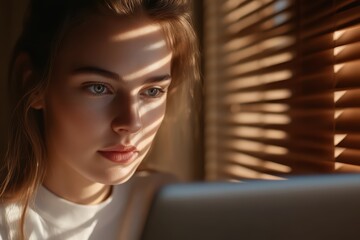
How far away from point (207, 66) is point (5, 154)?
332 millimetres

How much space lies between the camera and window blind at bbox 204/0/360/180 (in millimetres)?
684

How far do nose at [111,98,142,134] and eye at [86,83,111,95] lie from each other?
3cm

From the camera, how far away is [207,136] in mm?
732

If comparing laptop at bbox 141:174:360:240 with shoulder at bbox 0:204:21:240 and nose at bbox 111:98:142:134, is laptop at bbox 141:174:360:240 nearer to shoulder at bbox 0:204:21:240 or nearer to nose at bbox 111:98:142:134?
nose at bbox 111:98:142:134

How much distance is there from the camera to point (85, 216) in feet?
2.16

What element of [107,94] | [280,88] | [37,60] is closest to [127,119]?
[107,94]

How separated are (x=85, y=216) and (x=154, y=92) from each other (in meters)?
0.21

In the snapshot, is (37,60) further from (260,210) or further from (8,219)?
(260,210)

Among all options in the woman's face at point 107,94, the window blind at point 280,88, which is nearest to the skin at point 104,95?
the woman's face at point 107,94

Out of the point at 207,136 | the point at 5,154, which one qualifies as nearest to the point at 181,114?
the point at 207,136

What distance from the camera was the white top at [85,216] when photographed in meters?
0.61

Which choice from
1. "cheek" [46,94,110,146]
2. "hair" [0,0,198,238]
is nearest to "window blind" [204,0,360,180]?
"hair" [0,0,198,238]

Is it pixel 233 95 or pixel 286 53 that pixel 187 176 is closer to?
pixel 233 95

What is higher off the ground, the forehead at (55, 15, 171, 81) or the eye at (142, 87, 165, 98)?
the forehead at (55, 15, 171, 81)
